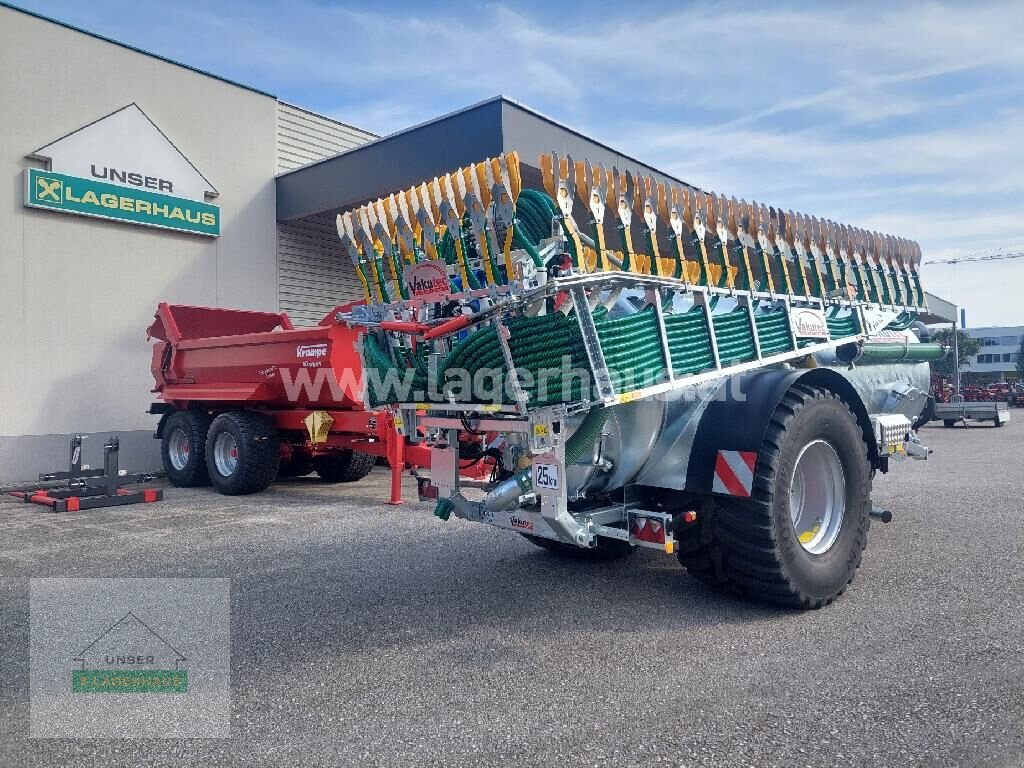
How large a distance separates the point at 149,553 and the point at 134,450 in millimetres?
7043

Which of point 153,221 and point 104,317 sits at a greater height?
point 153,221

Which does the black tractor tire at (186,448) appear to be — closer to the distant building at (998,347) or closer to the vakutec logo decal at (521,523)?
the vakutec logo decal at (521,523)

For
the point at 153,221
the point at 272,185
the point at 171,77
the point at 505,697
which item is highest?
the point at 171,77

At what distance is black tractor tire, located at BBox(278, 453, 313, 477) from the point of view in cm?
1152

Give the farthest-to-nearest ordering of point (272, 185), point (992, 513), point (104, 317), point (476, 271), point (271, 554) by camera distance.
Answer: point (272, 185) → point (104, 317) → point (992, 513) → point (271, 554) → point (476, 271)

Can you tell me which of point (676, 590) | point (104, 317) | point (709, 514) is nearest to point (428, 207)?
point (709, 514)

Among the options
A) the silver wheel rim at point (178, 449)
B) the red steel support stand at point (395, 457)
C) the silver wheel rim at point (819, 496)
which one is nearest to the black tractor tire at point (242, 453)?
the silver wheel rim at point (178, 449)

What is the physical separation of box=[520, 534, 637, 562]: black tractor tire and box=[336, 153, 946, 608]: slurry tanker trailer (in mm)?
825

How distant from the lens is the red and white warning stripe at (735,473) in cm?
414

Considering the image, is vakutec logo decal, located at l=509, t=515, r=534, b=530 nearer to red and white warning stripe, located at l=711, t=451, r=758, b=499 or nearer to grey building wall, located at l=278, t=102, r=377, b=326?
red and white warning stripe, located at l=711, t=451, r=758, b=499

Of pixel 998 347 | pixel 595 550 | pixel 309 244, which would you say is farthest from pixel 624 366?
pixel 998 347

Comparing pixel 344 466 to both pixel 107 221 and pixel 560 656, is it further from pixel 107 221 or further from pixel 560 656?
pixel 560 656

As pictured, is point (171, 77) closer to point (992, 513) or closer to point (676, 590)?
point (676, 590)

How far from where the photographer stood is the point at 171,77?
527 inches
